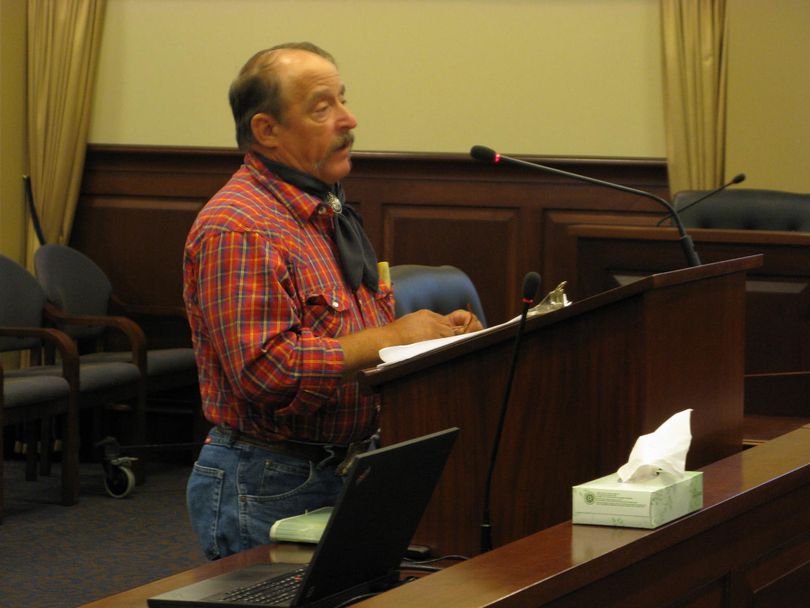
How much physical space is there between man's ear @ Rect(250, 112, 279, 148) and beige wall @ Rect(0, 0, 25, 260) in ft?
14.6

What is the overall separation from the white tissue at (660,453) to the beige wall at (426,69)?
4.48 m

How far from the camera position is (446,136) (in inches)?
245

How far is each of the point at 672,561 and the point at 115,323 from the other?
14.7ft

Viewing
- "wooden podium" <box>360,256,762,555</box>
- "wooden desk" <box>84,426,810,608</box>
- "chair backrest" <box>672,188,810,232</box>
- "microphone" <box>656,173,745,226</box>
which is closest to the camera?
"wooden desk" <box>84,426,810,608</box>

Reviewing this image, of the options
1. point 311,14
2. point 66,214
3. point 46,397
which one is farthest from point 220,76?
point 46,397

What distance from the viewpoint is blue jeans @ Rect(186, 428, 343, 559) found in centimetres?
219

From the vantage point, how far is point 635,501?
1.57m

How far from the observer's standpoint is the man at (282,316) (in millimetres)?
2111

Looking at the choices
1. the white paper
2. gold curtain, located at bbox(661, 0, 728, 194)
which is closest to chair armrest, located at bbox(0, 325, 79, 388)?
gold curtain, located at bbox(661, 0, 728, 194)

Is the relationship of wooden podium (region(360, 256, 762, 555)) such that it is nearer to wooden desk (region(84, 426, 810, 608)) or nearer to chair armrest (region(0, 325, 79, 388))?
wooden desk (region(84, 426, 810, 608))

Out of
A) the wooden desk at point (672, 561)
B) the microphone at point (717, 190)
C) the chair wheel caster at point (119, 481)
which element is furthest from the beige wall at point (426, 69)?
the wooden desk at point (672, 561)

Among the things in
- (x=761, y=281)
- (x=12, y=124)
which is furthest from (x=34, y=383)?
(x=761, y=281)

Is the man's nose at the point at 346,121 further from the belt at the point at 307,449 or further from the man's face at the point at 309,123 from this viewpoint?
the belt at the point at 307,449

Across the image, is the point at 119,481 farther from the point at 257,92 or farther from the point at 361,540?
the point at 361,540
